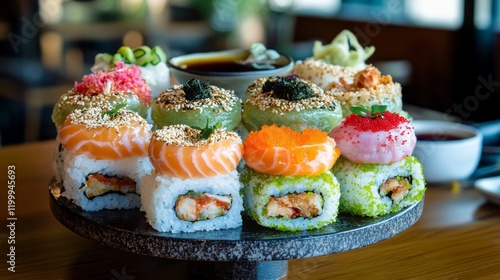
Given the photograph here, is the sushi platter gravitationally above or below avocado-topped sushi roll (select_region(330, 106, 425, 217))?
below

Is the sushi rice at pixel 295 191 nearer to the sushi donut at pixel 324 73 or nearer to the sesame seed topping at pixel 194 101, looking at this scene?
the sesame seed topping at pixel 194 101

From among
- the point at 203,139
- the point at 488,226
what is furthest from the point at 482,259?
the point at 203,139

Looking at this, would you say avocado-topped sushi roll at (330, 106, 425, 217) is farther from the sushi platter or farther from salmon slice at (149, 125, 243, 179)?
salmon slice at (149, 125, 243, 179)

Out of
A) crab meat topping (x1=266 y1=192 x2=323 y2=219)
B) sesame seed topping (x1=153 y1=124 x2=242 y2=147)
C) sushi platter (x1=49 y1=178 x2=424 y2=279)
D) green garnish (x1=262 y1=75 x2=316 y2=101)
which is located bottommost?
sushi platter (x1=49 y1=178 x2=424 y2=279)

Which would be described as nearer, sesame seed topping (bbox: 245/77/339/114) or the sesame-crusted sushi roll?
sesame seed topping (bbox: 245/77/339/114)

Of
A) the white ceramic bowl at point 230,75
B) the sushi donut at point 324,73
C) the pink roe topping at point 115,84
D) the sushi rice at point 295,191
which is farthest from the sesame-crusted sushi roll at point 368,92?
the pink roe topping at point 115,84

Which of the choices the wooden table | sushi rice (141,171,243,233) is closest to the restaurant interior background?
the wooden table
